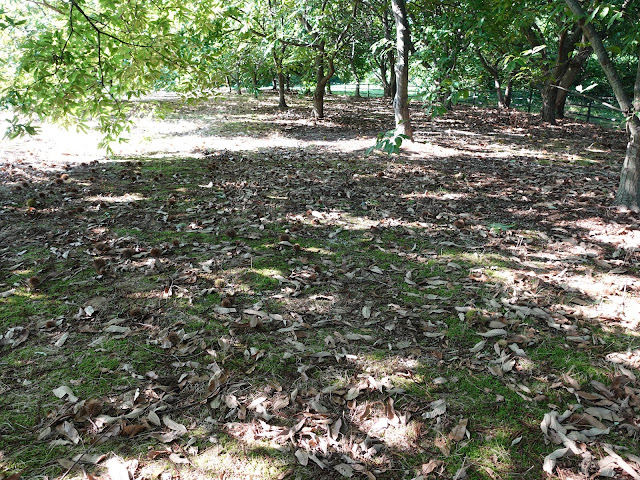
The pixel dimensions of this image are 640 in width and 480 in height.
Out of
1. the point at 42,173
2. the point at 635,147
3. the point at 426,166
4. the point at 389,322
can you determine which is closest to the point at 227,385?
the point at 389,322

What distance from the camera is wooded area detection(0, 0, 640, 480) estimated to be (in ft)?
7.18

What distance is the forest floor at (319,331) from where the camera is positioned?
7.07ft

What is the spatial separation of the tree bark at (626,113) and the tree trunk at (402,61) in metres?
2.66

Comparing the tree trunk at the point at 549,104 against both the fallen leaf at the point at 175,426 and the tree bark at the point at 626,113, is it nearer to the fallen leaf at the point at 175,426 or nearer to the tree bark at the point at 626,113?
the tree bark at the point at 626,113

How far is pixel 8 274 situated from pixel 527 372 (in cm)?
448

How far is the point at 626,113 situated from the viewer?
4980 mm

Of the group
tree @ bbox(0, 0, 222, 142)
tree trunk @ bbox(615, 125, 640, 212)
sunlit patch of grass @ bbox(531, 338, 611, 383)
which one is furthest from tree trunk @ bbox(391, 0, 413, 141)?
sunlit patch of grass @ bbox(531, 338, 611, 383)

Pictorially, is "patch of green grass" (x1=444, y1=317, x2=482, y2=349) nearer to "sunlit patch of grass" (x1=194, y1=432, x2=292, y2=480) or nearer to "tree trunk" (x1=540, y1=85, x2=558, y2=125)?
"sunlit patch of grass" (x1=194, y1=432, x2=292, y2=480)

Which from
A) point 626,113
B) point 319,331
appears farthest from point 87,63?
point 626,113

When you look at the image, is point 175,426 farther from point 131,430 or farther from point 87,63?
point 87,63

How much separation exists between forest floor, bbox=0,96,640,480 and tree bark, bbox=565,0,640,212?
0.37m

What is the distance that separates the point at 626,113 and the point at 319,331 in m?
4.68

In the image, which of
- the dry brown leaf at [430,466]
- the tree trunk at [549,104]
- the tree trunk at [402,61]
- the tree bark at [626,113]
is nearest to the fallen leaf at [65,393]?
the dry brown leaf at [430,466]

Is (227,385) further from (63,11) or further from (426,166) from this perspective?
(426,166)
